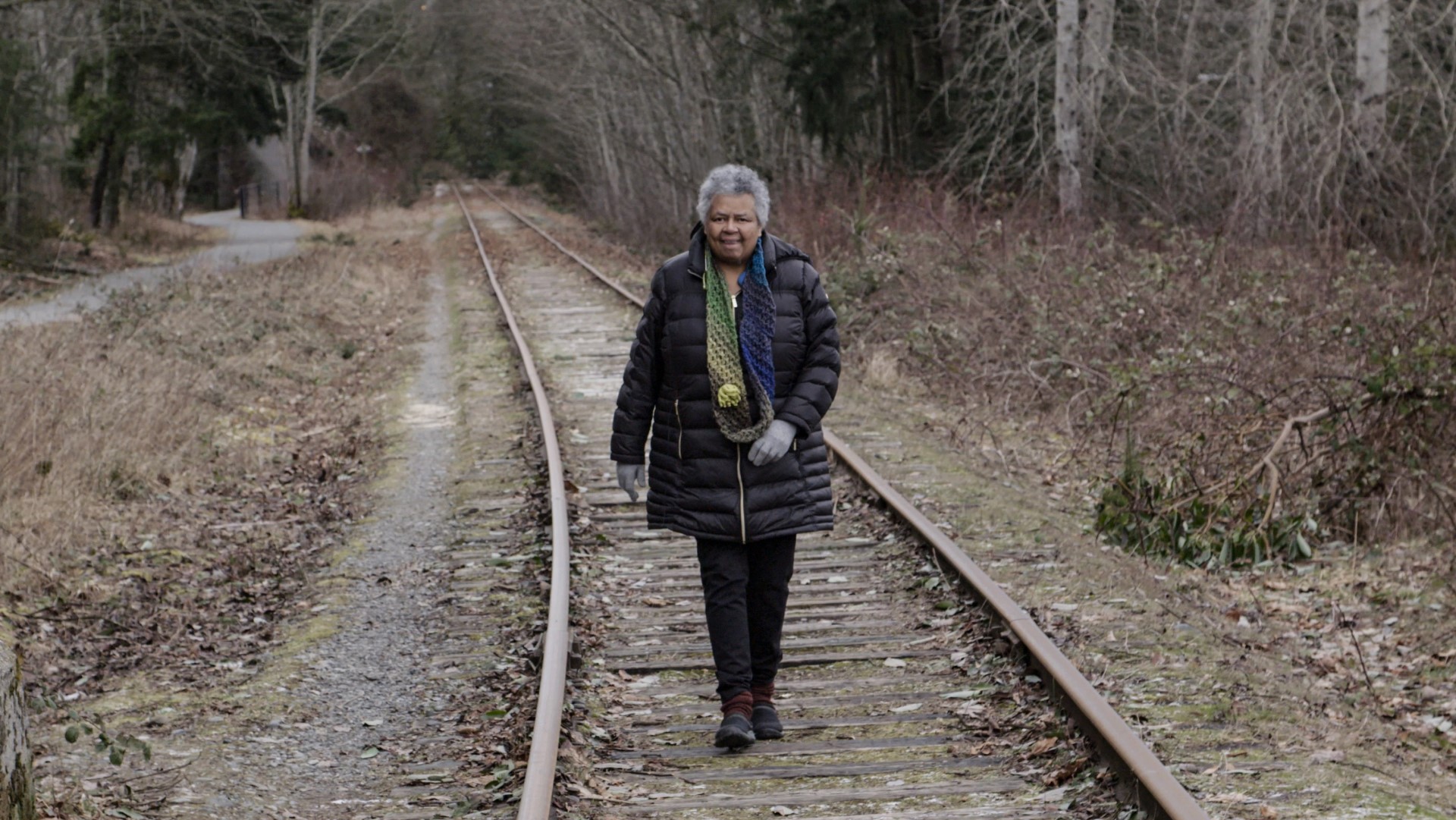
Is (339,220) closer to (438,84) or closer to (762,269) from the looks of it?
(438,84)

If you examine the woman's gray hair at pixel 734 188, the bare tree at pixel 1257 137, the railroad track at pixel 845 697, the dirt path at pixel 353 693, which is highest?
the bare tree at pixel 1257 137

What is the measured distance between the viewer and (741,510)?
516cm

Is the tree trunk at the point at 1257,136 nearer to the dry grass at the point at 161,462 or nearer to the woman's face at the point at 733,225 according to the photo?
the dry grass at the point at 161,462

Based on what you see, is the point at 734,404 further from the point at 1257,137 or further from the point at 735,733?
the point at 1257,137

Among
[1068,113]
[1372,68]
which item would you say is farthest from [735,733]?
[1068,113]

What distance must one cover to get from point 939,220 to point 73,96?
22448mm

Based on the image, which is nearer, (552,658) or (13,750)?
(13,750)

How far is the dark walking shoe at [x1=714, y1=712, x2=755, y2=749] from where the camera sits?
5375mm

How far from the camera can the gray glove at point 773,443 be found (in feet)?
16.6

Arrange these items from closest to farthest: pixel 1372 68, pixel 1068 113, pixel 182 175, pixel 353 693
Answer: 1. pixel 353 693
2. pixel 1372 68
3. pixel 1068 113
4. pixel 182 175

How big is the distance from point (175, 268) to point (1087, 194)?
13.8 metres

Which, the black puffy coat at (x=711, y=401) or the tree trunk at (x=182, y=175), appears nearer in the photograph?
the black puffy coat at (x=711, y=401)

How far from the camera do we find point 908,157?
74.5ft

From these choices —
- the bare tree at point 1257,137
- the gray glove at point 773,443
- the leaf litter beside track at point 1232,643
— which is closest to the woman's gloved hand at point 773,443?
the gray glove at point 773,443
